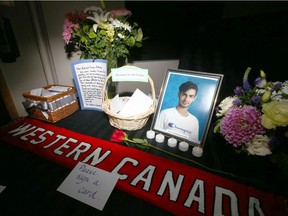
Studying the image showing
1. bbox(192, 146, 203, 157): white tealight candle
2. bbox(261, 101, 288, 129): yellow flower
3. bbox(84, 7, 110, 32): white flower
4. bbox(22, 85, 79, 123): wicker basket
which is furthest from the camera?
bbox(22, 85, 79, 123): wicker basket

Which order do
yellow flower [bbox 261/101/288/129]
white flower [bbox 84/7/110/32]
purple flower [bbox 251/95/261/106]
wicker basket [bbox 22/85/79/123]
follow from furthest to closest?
wicker basket [bbox 22/85/79/123] → white flower [bbox 84/7/110/32] → purple flower [bbox 251/95/261/106] → yellow flower [bbox 261/101/288/129]

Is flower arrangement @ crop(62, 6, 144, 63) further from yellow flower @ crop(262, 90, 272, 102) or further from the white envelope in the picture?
yellow flower @ crop(262, 90, 272, 102)

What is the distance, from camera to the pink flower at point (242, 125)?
556 mm

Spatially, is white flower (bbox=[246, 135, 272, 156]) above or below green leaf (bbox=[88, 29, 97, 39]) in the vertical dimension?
below

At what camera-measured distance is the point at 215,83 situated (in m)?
0.70

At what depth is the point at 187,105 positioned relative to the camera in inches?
29.7

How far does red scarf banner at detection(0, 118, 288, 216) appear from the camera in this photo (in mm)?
512

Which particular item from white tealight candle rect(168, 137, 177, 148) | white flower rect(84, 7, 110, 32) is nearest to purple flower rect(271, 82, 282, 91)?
white tealight candle rect(168, 137, 177, 148)

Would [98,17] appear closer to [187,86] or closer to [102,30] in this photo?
[102,30]

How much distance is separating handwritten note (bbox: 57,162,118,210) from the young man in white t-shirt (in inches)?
12.6

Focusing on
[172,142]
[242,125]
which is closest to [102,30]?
[172,142]

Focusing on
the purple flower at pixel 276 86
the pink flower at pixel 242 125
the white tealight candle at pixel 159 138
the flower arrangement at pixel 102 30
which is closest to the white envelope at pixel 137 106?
the white tealight candle at pixel 159 138

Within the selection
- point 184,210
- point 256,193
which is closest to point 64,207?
point 184,210

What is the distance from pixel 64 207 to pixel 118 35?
2.36 feet
